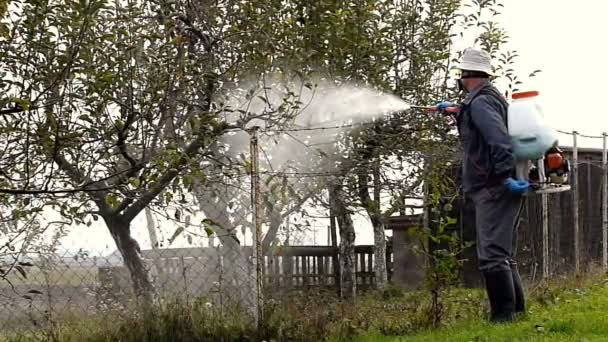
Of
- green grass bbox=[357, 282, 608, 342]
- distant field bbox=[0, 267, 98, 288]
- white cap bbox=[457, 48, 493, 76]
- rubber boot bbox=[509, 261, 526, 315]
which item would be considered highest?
white cap bbox=[457, 48, 493, 76]

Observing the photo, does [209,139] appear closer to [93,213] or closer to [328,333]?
[93,213]

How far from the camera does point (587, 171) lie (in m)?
12.4

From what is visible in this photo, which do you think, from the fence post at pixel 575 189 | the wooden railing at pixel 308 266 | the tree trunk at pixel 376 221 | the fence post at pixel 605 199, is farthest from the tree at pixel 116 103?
the fence post at pixel 605 199

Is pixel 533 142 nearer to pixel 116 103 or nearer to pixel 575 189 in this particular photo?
pixel 116 103

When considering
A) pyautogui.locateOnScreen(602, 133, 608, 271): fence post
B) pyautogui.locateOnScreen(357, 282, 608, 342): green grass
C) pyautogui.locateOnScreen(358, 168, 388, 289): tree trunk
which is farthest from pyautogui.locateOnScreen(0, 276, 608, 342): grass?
pyautogui.locateOnScreen(602, 133, 608, 271): fence post

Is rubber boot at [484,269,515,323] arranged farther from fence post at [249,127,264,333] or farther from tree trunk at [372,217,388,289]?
tree trunk at [372,217,388,289]

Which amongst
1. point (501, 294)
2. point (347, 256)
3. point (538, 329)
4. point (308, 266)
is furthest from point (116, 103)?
point (347, 256)

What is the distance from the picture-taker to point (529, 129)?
557cm

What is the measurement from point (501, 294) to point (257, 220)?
1810 millimetres

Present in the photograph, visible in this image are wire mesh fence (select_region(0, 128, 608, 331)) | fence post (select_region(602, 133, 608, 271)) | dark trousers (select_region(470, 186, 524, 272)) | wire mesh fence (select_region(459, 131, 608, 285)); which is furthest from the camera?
fence post (select_region(602, 133, 608, 271))

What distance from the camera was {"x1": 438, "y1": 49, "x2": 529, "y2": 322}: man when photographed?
5578mm

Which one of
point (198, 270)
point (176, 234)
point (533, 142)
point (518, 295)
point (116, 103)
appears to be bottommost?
point (518, 295)

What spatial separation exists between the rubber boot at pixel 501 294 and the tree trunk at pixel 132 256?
94.5 inches

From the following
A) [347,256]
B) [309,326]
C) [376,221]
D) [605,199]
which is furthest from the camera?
[605,199]
